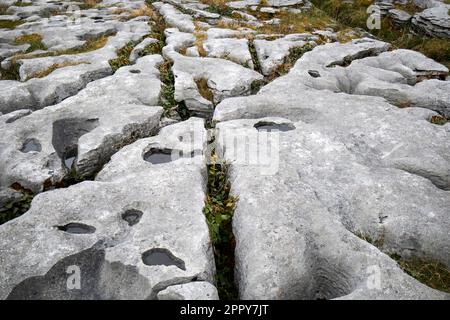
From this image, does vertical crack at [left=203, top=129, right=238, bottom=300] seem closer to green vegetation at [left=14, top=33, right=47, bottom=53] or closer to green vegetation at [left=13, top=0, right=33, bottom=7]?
green vegetation at [left=14, top=33, right=47, bottom=53]

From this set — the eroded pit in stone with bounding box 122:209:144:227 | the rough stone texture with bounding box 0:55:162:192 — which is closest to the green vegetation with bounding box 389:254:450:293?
the eroded pit in stone with bounding box 122:209:144:227

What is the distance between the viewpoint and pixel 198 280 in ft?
29.0

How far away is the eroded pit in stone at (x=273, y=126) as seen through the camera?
1517 cm

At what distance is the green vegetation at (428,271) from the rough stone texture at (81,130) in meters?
11.2

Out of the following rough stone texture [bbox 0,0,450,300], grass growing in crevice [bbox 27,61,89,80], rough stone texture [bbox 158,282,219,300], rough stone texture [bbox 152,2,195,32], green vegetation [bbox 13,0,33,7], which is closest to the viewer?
rough stone texture [bbox 158,282,219,300]

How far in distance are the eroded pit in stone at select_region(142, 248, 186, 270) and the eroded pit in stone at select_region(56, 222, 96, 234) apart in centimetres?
194

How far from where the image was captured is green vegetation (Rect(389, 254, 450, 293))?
9500mm

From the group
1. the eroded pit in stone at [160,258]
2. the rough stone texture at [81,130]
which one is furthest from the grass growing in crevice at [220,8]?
the eroded pit in stone at [160,258]

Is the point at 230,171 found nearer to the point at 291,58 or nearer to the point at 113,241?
the point at 113,241

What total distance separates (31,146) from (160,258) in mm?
8485

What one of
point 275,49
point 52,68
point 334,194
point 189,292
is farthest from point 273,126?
point 52,68

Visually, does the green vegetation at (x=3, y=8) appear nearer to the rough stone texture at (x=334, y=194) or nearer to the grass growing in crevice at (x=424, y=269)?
the rough stone texture at (x=334, y=194)

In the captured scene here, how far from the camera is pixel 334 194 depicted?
11562mm

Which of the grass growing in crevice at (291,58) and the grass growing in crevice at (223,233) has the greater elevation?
the grass growing in crevice at (291,58)
